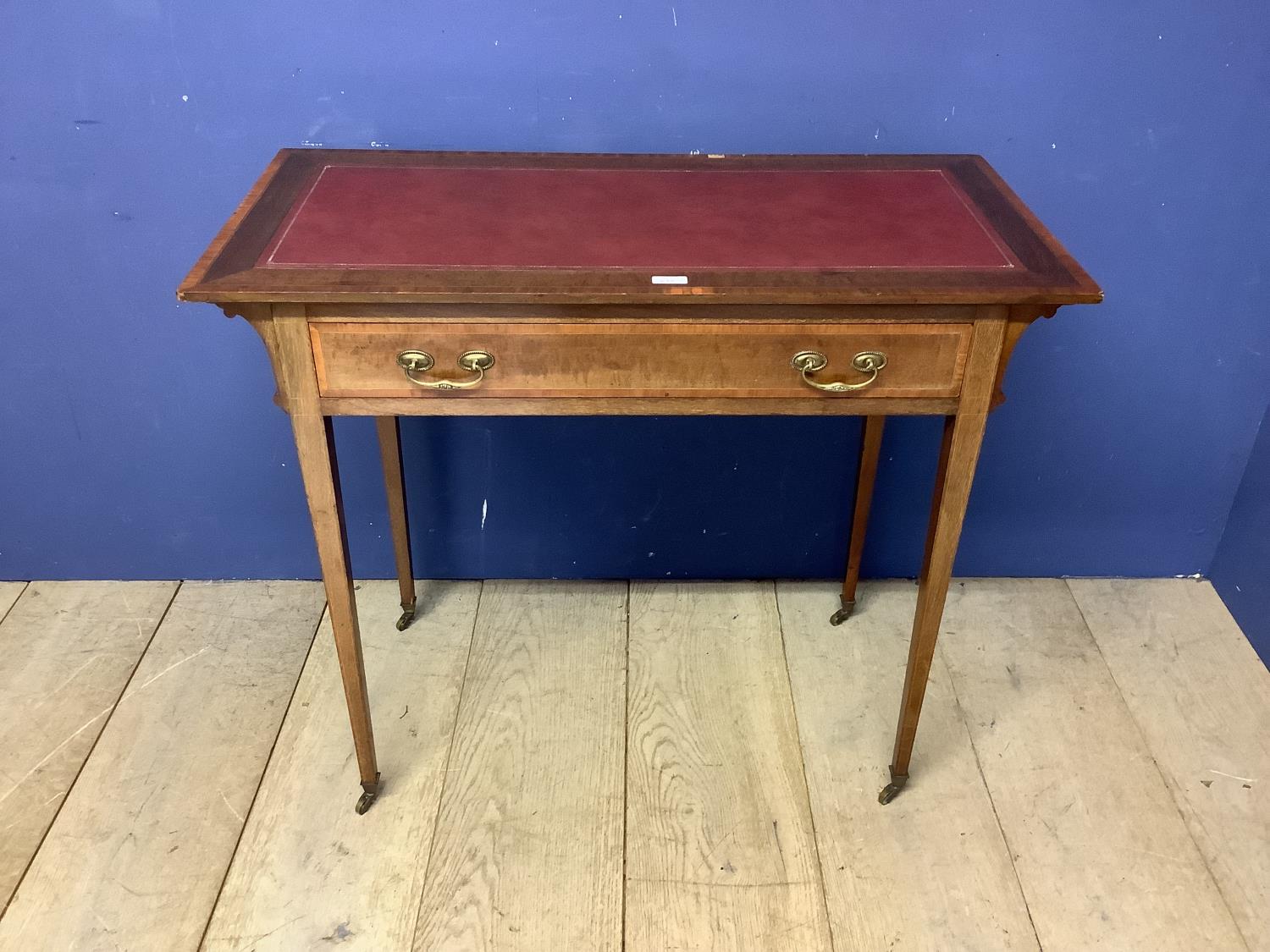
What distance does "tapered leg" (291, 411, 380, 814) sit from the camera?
4.91ft

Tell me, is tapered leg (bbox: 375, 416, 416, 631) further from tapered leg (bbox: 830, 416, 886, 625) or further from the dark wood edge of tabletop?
tapered leg (bbox: 830, 416, 886, 625)

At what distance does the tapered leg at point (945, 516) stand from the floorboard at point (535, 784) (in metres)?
0.50

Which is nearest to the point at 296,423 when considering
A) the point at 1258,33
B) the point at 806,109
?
the point at 806,109

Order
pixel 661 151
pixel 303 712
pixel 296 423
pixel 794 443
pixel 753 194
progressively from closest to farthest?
1. pixel 296 423
2. pixel 753 194
3. pixel 661 151
4. pixel 303 712
5. pixel 794 443

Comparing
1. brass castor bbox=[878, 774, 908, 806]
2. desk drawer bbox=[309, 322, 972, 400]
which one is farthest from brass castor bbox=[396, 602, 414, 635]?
brass castor bbox=[878, 774, 908, 806]

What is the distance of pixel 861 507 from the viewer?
215 cm

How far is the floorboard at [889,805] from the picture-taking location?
5.55ft

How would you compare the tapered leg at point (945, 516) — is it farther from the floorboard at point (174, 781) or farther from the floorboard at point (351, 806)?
the floorboard at point (174, 781)

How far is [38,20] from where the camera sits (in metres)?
1.77

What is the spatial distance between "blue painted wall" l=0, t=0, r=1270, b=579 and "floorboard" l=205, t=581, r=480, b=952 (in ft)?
0.69

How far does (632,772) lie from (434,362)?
0.87 meters

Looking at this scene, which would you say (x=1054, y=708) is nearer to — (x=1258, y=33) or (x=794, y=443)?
(x=794, y=443)

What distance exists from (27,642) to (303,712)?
0.62 metres

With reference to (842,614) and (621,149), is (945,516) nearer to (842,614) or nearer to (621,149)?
(842,614)
